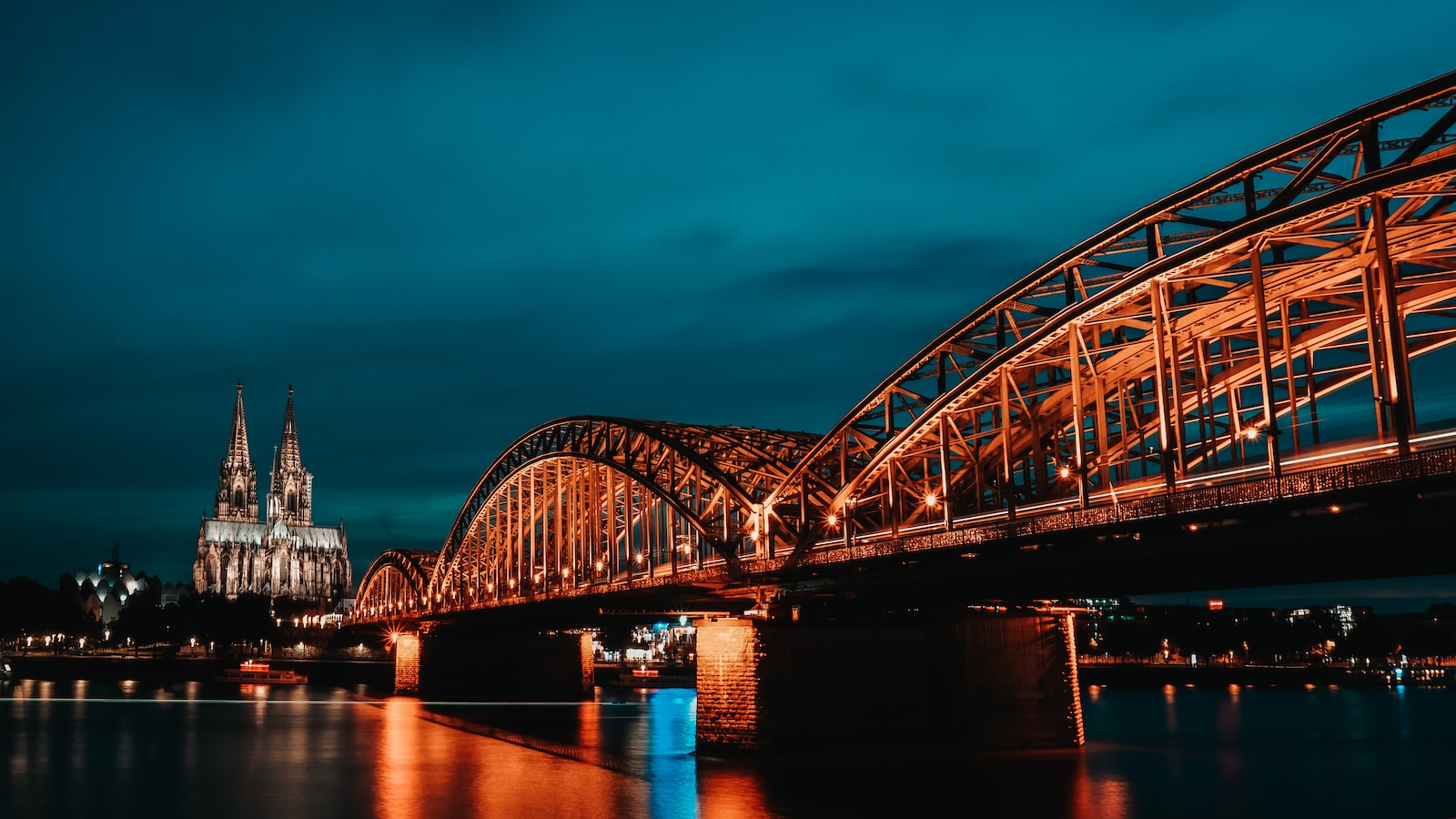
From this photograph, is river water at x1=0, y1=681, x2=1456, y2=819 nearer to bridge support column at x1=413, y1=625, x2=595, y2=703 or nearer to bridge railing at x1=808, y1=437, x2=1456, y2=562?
bridge railing at x1=808, y1=437, x2=1456, y2=562

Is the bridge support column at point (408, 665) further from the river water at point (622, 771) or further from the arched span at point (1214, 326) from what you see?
the arched span at point (1214, 326)

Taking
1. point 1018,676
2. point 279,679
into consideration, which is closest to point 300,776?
point 1018,676

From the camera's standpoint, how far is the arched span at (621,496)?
231 ft

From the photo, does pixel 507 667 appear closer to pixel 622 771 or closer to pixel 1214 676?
pixel 622 771

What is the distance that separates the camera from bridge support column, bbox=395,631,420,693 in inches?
4740

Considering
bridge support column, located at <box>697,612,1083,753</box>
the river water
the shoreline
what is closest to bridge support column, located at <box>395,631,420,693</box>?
the river water

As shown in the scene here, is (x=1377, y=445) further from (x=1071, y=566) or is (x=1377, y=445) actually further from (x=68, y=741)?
(x=68, y=741)

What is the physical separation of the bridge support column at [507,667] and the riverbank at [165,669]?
3889 centimetres

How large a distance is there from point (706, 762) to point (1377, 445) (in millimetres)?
30755

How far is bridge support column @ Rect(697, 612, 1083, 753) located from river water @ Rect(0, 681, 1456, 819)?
5.17 feet

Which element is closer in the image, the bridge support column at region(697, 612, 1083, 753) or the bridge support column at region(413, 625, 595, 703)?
the bridge support column at region(697, 612, 1083, 753)

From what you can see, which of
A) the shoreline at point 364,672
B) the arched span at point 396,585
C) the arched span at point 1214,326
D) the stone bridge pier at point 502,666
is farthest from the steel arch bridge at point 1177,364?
the shoreline at point 364,672

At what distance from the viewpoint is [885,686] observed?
5541 centimetres

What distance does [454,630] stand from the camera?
120 meters
